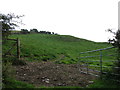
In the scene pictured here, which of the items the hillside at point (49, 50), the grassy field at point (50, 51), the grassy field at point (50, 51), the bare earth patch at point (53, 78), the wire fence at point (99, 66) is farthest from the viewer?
the hillside at point (49, 50)

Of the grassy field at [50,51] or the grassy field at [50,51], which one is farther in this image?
the grassy field at [50,51]

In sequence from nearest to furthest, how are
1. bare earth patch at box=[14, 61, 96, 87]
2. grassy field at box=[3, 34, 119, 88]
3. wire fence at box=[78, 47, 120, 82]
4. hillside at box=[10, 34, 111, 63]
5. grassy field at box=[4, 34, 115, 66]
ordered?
bare earth patch at box=[14, 61, 96, 87] < wire fence at box=[78, 47, 120, 82] < grassy field at box=[3, 34, 119, 88] < grassy field at box=[4, 34, 115, 66] < hillside at box=[10, 34, 111, 63]

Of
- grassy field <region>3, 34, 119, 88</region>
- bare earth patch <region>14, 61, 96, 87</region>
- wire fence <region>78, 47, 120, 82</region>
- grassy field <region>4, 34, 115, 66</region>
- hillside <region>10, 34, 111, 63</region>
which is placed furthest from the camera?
hillside <region>10, 34, 111, 63</region>

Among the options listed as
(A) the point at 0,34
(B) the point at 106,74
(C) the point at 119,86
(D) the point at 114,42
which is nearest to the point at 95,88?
(C) the point at 119,86

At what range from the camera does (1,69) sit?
17.6 feet

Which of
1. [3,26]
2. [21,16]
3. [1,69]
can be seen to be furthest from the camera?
[21,16]

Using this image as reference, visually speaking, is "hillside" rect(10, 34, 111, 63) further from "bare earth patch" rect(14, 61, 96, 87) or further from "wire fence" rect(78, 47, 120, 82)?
"bare earth patch" rect(14, 61, 96, 87)

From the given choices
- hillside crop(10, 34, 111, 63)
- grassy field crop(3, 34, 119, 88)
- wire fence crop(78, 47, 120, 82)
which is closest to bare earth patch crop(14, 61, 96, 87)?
wire fence crop(78, 47, 120, 82)

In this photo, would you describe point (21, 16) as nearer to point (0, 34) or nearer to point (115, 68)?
point (0, 34)

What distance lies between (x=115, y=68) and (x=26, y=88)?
11.8ft

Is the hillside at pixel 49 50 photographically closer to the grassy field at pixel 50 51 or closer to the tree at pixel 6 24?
the grassy field at pixel 50 51

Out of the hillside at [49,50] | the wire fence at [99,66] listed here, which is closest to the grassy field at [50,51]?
the hillside at [49,50]

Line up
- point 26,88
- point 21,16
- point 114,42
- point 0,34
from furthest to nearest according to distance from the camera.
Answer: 1. point 21,16
2. point 0,34
3. point 114,42
4. point 26,88

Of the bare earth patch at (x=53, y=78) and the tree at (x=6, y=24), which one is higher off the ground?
the tree at (x=6, y=24)
